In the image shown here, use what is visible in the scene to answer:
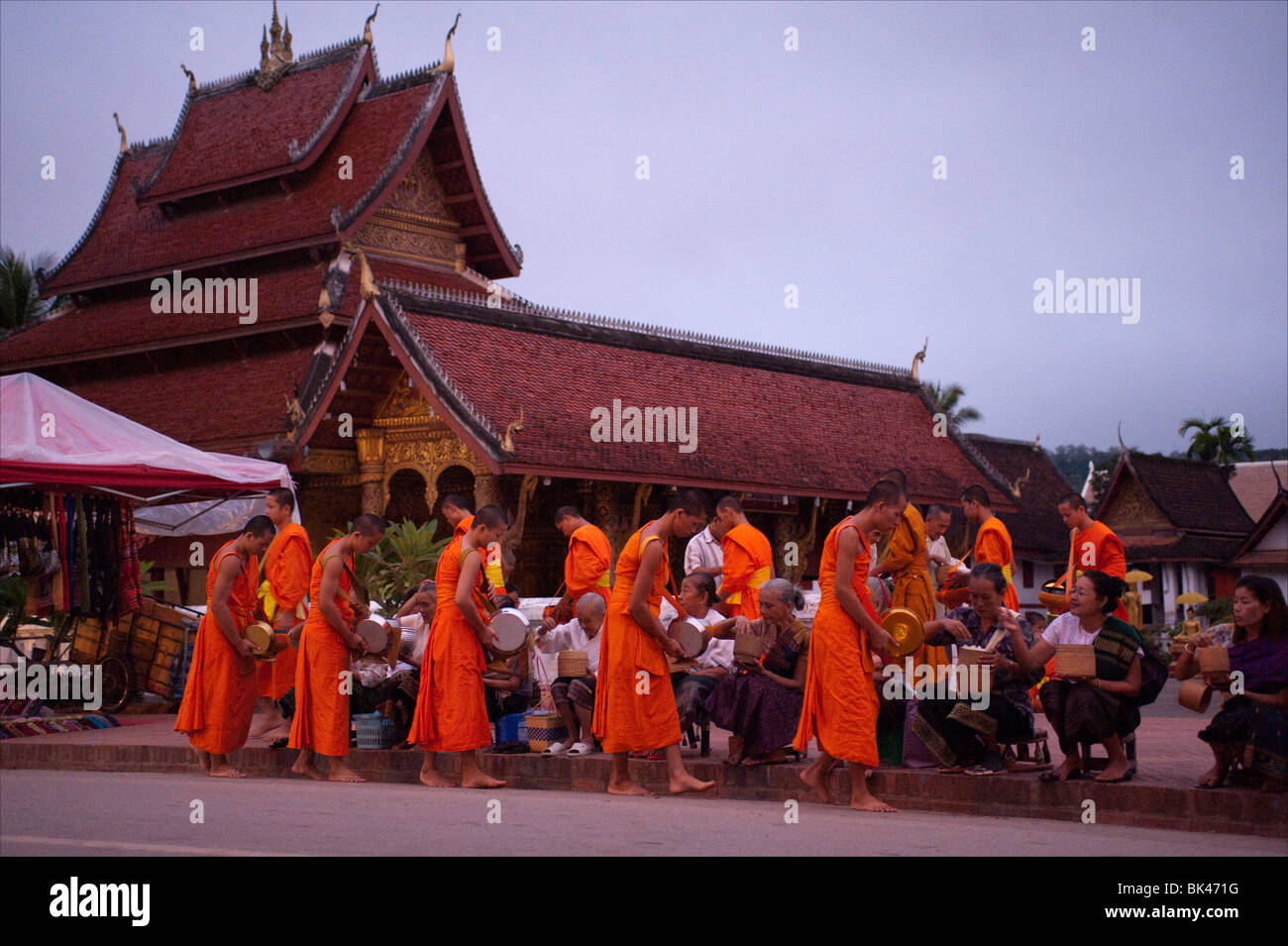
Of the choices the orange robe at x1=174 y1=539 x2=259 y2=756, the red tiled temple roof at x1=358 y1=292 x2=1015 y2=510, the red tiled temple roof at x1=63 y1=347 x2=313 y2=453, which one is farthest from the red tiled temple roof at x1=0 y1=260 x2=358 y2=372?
the orange robe at x1=174 y1=539 x2=259 y2=756

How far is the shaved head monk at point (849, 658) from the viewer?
314 inches

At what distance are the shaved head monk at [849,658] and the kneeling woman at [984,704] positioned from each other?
20.7 inches

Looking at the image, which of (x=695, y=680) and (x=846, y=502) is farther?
(x=846, y=502)

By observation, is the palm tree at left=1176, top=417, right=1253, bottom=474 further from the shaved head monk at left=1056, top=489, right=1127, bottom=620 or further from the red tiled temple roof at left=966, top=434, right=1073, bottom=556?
the shaved head monk at left=1056, top=489, right=1127, bottom=620

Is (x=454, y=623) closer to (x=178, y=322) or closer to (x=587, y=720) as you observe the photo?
(x=587, y=720)

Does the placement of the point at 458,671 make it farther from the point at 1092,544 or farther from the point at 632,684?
the point at 1092,544

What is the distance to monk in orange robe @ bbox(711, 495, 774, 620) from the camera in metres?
10.8

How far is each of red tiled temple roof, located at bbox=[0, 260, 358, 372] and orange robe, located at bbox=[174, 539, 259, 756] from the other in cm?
1344

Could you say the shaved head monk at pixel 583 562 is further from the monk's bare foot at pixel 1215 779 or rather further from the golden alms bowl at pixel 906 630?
Answer: the monk's bare foot at pixel 1215 779

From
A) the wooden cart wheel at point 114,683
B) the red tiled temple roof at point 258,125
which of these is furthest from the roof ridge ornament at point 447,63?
the wooden cart wheel at point 114,683

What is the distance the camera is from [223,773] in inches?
408
